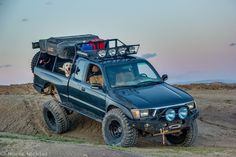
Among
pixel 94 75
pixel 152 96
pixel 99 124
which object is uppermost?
pixel 94 75

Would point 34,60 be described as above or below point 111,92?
above

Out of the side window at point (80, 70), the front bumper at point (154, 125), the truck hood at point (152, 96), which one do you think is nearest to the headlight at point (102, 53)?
the side window at point (80, 70)

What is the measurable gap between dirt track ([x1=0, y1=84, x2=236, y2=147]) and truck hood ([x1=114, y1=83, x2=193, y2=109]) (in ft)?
4.26

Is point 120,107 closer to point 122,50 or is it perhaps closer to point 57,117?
point 122,50

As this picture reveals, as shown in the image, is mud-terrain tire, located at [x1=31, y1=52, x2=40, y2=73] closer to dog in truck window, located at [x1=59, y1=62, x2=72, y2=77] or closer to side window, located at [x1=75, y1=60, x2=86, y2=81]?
dog in truck window, located at [x1=59, y1=62, x2=72, y2=77]

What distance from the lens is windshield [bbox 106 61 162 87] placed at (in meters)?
14.8

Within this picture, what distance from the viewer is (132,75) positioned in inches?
594

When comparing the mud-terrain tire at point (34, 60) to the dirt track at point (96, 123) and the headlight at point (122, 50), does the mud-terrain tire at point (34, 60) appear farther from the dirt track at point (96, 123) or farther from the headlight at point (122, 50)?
the headlight at point (122, 50)

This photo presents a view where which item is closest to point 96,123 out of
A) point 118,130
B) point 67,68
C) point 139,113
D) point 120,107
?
point 67,68

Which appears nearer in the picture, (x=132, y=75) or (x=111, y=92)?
(x=111, y=92)

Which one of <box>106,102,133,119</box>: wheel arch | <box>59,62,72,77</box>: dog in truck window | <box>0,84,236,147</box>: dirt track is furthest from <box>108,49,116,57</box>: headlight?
<box>0,84,236,147</box>: dirt track

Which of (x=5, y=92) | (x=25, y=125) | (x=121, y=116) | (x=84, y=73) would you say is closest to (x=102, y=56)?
(x=84, y=73)

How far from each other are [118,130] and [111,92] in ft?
2.80

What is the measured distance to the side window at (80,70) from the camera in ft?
50.9
